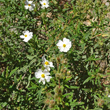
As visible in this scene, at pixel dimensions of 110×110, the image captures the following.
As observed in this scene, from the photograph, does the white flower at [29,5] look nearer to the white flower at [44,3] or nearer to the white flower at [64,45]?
the white flower at [44,3]

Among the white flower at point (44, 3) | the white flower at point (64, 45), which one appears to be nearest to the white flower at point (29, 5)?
the white flower at point (44, 3)

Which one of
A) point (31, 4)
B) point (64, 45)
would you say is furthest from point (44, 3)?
point (64, 45)

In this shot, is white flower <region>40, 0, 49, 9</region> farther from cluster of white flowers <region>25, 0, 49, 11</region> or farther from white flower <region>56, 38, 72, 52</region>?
white flower <region>56, 38, 72, 52</region>

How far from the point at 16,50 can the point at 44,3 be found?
137 centimetres

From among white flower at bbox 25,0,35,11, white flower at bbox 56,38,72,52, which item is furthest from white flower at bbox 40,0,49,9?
white flower at bbox 56,38,72,52

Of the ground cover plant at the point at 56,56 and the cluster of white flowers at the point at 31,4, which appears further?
the cluster of white flowers at the point at 31,4

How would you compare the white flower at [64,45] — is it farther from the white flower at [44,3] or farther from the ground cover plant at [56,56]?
the white flower at [44,3]

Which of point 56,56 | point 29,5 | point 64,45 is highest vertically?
point 29,5

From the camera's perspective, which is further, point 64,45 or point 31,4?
point 31,4


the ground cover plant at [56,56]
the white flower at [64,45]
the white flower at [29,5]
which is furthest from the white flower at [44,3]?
the white flower at [64,45]

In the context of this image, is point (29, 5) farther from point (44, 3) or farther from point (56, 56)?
point (56, 56)

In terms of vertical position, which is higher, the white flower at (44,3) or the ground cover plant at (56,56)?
the white flower at (44,3)

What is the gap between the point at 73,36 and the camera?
2.95 m

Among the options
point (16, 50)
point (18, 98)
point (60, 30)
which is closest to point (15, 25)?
point (16, 50)
